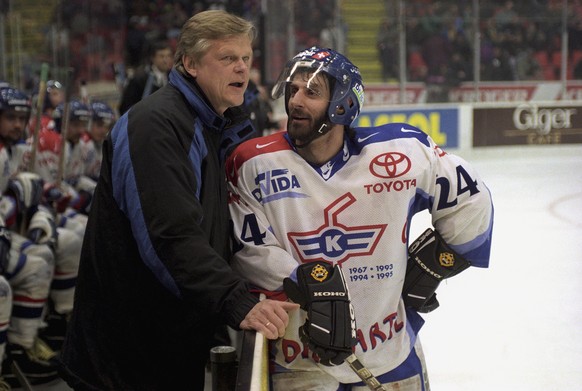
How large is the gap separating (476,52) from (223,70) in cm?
1007

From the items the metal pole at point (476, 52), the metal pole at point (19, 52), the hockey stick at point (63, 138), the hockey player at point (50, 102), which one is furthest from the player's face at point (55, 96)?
the metal pole at point (476, 52)

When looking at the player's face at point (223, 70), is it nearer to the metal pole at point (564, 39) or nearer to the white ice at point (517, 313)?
the white ice at point (517, 313)

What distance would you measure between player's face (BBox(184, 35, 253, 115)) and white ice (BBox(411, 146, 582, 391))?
5.91 ft

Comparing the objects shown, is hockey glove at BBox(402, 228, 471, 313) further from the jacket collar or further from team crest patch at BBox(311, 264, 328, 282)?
the jacket collar

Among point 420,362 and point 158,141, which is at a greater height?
point 158,141

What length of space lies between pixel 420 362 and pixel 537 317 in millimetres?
2312

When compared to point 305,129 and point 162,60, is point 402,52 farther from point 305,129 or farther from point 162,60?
point 305,129

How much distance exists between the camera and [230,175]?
184cm

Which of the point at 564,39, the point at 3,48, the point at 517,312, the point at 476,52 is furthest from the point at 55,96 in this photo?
the point at 564,39

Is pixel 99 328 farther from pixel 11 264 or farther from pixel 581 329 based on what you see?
pixel 581 329

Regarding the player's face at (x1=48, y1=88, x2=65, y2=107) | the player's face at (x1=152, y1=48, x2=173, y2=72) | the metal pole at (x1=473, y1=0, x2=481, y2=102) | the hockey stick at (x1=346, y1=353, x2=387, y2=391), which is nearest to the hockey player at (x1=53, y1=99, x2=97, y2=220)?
Result: the player's face at (x1=152, y1=48, x2=173, y2=72)

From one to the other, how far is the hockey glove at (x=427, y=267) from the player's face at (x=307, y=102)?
378 mm

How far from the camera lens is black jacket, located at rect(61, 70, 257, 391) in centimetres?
152

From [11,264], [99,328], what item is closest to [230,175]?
[99,328]
